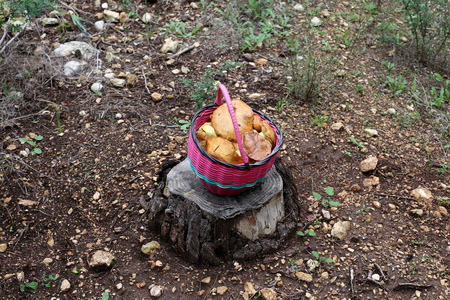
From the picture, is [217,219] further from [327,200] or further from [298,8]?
[298,8]

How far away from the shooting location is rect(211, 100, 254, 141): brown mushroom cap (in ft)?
7.48

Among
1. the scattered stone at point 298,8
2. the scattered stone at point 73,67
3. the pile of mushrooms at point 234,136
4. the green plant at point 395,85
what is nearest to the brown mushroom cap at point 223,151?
the pile of mushrooms at point 234,136

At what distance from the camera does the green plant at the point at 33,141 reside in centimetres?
305

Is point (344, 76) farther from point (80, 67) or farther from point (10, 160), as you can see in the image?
point (10, 160)

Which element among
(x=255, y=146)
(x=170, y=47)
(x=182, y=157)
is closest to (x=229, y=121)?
(x=255, y=146)

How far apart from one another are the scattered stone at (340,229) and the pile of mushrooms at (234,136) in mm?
728

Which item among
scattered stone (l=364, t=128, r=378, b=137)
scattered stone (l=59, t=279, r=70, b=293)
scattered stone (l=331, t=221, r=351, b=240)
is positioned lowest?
scattered stone (l=59, t=279, r=70, b=293)

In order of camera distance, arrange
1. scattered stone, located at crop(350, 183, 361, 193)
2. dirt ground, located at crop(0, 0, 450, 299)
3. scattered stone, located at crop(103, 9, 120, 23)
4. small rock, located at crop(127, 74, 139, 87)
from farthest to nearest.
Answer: scattered stone, located at crop(103, 9, 120, 23), small rock, located at crop(127, 74, 139, 87), scattered stone, located at crop(350, 183, 361, 193), dirt ground, located at crop(0, 0, 450, 299)

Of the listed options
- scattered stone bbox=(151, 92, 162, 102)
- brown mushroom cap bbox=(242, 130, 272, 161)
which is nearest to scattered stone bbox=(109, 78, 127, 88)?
scattered stone bbox=(151, 92, 162, 102)

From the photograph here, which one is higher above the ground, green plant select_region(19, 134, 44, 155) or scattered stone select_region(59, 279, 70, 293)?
green plant select_region(19, 134, 44, 155)

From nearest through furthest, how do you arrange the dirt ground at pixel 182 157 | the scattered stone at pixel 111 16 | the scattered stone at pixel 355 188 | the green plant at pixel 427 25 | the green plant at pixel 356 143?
1. the dirt ground at pixel 182 157
2. the scattered stone at pixel 355 188
3. the green plant at pixel 356 143
4. the green plant at pixel 427 25
5. the scattered stone at pixel 111 16

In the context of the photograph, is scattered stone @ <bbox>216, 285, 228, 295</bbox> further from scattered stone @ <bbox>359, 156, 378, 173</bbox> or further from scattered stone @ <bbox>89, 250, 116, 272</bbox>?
scattered stone @ <bbox>359, 156, 378, 173</bbox>

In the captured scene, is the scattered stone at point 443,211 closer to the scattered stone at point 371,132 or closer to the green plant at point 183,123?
→ the scattered stone at point 371,132

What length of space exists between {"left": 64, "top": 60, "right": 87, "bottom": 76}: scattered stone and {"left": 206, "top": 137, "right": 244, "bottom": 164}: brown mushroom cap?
6.72 feet
